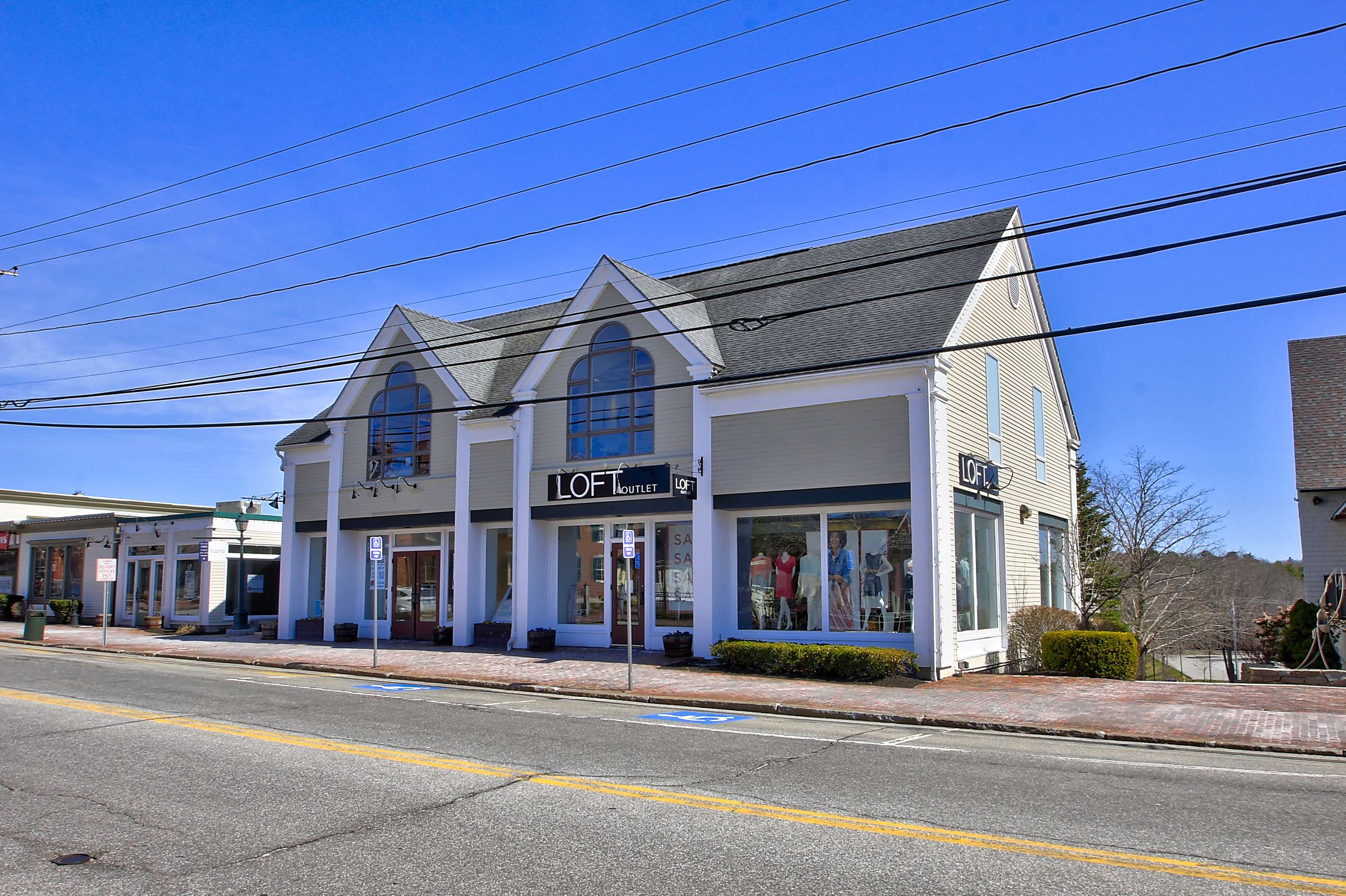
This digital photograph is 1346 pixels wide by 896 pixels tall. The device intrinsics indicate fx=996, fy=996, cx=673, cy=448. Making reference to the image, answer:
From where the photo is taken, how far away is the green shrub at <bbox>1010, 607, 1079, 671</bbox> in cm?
2095

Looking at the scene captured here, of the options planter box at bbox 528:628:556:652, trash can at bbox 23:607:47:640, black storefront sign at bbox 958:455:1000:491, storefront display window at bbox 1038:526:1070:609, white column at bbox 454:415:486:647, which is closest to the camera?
black storefront sign at bbox 958:455:1000:491

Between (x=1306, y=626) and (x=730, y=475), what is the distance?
13552mm

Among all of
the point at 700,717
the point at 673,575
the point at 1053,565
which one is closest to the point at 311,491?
the point at 673,575

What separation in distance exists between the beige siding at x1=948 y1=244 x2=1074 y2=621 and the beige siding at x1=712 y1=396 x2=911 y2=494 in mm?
1354

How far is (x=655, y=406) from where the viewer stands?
851 inches

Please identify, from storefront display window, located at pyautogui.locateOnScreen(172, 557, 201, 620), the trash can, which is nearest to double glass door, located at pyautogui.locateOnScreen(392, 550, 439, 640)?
storefront display window, located at pyautogui.locateOnScreen(172, 557, 201, 620)

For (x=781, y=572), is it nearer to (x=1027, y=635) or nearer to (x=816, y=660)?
(x=816, y=660)

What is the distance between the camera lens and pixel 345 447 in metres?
27.0

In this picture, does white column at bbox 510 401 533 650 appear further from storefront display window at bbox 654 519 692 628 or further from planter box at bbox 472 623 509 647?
storefront display window at bbox 654 519 692 628

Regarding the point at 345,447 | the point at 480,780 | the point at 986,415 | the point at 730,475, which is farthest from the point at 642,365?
the point at 480,780

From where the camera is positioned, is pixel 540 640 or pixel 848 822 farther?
→ pixel 540 640

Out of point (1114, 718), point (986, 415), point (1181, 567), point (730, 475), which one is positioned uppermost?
point (986, 415)

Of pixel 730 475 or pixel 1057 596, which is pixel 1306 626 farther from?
pixel 730 475

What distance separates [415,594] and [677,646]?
29.6ft
